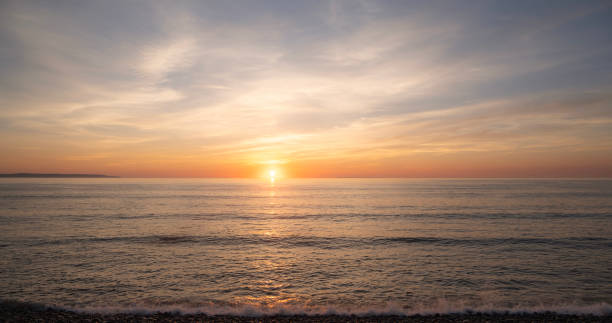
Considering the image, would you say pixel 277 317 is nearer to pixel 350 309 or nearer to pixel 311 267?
pixel 350 309

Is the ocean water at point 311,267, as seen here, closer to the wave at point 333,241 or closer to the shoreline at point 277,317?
the wave at point 333,241

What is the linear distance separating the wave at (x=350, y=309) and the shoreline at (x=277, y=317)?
0.18 m

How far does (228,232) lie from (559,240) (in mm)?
34352

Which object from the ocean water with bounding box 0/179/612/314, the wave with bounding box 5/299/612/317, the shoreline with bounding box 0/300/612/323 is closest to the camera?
the shoreline with bounding box 0/300/612/323

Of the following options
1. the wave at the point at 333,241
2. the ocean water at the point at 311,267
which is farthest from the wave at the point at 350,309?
the wave at the point at 333,241

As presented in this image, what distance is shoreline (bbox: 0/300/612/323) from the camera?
1258 cm

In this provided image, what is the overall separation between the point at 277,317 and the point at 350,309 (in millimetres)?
3586

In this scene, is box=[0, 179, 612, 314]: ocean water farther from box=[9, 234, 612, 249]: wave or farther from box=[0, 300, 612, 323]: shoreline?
box=[0, 300, 612, 323]: shoreline

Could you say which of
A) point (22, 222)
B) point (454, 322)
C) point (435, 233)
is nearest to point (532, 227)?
point (435, 233)

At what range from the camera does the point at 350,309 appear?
14328 millimetres

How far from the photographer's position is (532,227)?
35906mm

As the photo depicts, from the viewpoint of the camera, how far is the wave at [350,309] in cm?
1359

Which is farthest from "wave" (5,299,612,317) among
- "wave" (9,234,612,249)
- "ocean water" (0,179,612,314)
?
"wave" (9,234,612,249)

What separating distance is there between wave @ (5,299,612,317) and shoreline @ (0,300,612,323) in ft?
0.60
